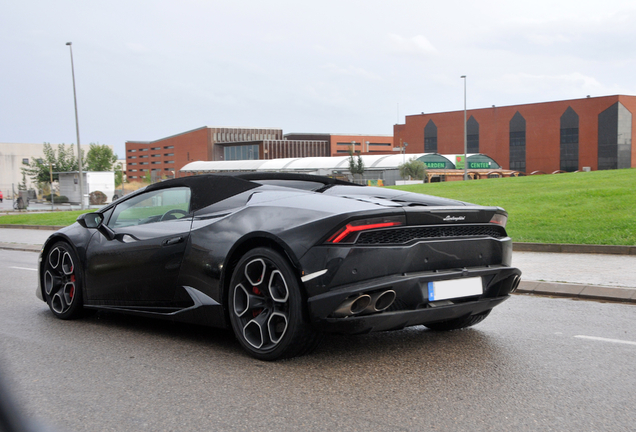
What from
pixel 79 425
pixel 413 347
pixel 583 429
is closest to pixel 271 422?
pixel 79 425

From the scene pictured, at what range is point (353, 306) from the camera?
3906mm

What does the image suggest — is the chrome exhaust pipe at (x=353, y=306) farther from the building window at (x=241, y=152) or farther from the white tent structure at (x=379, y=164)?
the building window at (x=241, y=152)

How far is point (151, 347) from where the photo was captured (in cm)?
486

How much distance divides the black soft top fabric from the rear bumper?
135 centimetres

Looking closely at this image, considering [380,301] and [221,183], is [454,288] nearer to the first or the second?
[380,301]

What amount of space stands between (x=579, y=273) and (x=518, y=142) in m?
79.0

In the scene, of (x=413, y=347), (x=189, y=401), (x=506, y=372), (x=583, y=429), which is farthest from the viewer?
(x=413, y=347)

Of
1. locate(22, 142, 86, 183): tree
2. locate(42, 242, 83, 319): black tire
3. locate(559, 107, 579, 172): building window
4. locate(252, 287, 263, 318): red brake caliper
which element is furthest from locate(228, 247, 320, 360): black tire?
locate(559, 107, 579, 172): building window

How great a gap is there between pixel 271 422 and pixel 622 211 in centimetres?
1325

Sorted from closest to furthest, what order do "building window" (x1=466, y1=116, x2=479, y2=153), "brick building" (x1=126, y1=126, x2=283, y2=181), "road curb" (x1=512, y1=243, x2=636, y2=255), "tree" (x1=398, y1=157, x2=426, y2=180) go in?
1. "road curb" (x1=512, y1=243, x2=636, y2=255)
2. "tree" (x1=398, y1=157, x2=426, y2=180)
3. "building window" (x1=466, y1=116, x2=479, y2=153)
4. "brick building" (x1=126, y1=126, x2=283, y2=181)

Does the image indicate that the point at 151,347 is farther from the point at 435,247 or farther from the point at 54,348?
the point at 435,247

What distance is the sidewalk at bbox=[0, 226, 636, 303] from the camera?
6914mm

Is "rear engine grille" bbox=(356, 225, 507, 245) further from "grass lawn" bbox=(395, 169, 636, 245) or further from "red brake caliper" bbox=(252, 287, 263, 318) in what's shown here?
"grass lawn" bbox=(395, 169, 636, 245)

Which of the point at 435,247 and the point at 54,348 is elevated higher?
the point at 435,247
